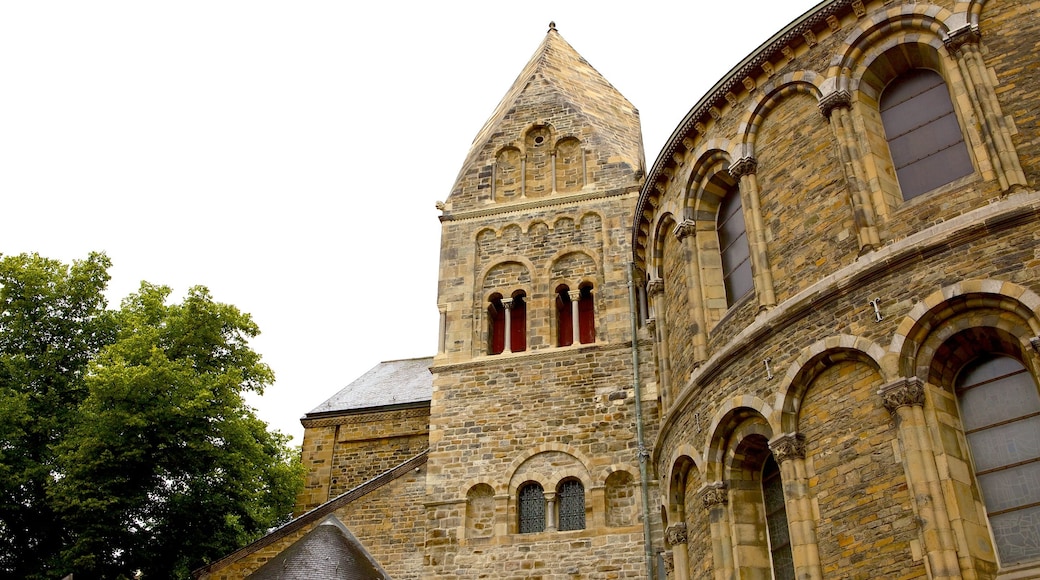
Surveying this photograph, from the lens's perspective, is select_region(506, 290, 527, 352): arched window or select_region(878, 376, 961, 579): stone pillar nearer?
select_region(878, 376, 961, 579): stone pillar

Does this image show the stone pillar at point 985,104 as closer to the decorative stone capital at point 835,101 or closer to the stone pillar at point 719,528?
the decorative stone capital at point 835,101

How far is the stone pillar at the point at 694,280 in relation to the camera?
13430 mm

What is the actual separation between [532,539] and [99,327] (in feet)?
40.4

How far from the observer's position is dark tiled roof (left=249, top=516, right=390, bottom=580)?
1842 centimetres

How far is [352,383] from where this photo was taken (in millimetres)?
32094

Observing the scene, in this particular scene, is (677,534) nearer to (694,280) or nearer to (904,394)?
(694,280)

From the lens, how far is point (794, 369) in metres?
11.3

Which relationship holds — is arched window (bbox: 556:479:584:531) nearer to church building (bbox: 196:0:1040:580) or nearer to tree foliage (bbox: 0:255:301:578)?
church building (bbox: 196:0:1040:580)

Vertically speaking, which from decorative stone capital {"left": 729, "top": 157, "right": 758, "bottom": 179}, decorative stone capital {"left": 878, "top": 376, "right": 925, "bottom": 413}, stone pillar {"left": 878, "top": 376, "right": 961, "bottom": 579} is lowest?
stone pillar {"left": 878, "top": 376, "right": 961, "bottom": 579}

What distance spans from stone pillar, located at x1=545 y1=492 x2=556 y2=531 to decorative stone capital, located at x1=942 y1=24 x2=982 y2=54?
37.6ft

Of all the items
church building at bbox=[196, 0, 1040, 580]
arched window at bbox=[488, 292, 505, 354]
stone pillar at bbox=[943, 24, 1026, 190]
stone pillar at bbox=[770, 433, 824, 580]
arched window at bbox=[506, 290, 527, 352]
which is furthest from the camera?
arched window at bbox=[488, 292, 505, 354]

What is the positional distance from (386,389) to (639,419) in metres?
13.0

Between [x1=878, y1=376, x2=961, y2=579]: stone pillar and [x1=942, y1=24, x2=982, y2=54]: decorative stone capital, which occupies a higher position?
[x1=942, y1=24, x2=982, y2=54]: decorative stone capital

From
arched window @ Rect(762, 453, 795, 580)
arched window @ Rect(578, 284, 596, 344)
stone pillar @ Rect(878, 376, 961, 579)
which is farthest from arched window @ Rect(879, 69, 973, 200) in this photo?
arched window @ Rect(578, 284, 596, 344)
